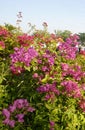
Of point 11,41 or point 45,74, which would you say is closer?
point 45,74

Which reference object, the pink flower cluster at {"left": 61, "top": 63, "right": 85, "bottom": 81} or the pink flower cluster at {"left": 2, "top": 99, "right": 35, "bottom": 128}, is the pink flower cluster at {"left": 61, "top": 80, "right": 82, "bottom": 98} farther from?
the pink flower cluster at {"left": 2, "top": 99, "right": 35, "bottom": 128}

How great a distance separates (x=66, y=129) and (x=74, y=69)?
1040 mm

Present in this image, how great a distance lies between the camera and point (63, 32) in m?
67.1

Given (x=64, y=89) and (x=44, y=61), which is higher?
(x=44, y=61)

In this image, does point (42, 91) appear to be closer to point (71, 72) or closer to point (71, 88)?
point (71, 88)

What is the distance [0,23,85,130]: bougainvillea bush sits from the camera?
4.87 meters

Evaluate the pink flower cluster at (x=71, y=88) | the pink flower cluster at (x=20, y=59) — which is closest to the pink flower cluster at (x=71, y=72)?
the pink flower cluster at (x=71, y=88)

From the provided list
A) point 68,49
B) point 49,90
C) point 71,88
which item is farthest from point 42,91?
point 68,49

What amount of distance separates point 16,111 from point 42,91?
47 centimetres

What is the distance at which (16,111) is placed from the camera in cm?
480

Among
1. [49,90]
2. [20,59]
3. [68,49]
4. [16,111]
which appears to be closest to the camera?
[16,111]

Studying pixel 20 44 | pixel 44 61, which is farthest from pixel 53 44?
pixel 44 61

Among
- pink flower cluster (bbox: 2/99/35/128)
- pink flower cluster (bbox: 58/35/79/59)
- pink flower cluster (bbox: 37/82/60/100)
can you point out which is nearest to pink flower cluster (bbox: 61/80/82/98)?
pink flower cluster (bbox: 37/82/60/100)

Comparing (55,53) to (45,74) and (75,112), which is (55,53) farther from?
(75,112)
